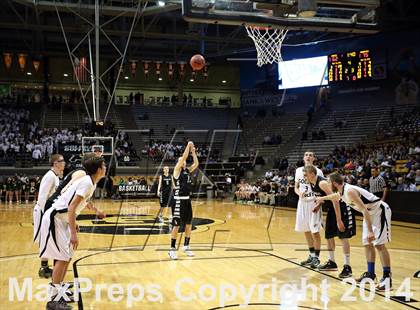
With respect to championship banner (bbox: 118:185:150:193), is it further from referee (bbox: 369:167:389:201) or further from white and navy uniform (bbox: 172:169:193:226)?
white and navy uniform (bbox: 172:169:193:226)

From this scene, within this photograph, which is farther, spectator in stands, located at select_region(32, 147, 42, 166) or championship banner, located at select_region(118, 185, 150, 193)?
spectator in stands, located at select_region(32, 147, 42, 166)

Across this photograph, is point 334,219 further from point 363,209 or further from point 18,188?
point 18,188

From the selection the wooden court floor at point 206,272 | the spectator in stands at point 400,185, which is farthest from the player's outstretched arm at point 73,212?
the spectator in stands at point 400,185

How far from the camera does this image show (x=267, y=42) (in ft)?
41.7

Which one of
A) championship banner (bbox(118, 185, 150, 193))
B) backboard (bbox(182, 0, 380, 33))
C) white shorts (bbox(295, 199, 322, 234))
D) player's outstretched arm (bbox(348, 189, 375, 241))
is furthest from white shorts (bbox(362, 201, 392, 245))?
championship banner (bbox(118, 185, 150, 193))

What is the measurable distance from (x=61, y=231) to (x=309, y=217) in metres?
4.18

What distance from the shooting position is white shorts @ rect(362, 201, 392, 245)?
254 inches

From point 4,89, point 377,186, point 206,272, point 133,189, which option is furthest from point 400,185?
point 4,89

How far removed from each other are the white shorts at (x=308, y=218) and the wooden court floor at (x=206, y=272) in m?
0.66

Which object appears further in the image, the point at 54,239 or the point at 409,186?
the point at 409,186

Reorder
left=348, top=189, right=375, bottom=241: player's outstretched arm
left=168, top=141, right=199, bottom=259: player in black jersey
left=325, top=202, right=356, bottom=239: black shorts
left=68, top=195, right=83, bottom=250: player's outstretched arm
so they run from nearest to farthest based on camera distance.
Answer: left=68, top=195, right=83, bottom=250: player's outstretched arm
left=348, top=189, right=375, bottom=241: player's outstretched arm
left=325, top=202, right=356, bottom=239: black shorts
left=168, top=141, right=199, bottom=259: player in black jersey

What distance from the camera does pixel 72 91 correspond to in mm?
37656

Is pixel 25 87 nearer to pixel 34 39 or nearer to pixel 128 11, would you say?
pixel 34 39

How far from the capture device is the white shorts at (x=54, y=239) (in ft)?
17.6
